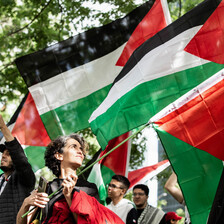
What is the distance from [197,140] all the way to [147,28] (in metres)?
2.87

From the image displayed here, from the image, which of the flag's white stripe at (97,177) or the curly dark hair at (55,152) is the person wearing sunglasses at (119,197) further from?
the curly dark hair at (55,152)

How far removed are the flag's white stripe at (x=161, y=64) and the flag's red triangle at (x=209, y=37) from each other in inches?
2.1

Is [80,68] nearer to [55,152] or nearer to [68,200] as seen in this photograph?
[55,152]

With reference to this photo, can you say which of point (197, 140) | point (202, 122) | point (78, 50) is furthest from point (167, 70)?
point (78, 50)

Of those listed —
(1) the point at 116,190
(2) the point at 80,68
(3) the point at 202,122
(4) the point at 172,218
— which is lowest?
(4) the point at 172,218

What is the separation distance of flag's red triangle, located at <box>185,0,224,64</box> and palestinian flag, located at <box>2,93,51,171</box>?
113 inches

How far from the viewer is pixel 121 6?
10141 millimetres

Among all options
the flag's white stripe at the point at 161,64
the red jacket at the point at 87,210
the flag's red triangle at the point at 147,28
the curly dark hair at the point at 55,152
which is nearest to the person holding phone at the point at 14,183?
the curly dark hair at the point at 55,152

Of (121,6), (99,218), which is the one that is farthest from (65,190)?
(121,6)

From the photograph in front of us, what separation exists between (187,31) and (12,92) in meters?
7.28

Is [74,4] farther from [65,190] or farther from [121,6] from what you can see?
[65,190]

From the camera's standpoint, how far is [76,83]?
7430 millimetres

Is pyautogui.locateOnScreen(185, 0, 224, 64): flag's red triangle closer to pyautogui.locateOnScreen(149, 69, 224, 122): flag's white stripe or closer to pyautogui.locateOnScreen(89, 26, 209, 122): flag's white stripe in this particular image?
pyautogui.locateOnScreen(89, 26, 209, 122): flag's white stripe

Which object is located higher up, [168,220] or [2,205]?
[2,205]
